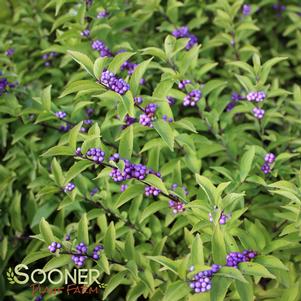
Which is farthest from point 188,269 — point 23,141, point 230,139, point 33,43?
point 33,43

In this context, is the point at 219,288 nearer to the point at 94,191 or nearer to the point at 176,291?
the point at 176,291

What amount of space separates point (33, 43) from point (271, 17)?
2.65 m

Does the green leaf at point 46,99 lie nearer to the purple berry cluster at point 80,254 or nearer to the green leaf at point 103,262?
the purple berry cluster at point 80,254

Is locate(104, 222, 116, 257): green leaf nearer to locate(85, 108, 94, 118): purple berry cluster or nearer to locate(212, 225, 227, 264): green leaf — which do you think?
locate(212, 225, 227, 264): green leaf

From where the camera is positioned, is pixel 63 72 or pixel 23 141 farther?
pixel 63 72

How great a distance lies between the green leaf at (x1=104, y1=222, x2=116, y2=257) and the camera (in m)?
2.62

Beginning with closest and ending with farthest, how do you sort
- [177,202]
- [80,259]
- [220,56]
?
[80,259] → [177,202] → [220,56]

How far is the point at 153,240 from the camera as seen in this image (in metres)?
3.13

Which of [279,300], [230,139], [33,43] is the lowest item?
[279,300]

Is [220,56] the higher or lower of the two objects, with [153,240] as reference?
higher

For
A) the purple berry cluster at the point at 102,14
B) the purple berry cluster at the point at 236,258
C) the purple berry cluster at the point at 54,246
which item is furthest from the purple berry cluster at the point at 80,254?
the purple berry cluster at the point at 102,14

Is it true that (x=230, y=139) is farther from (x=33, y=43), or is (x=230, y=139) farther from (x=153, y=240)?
(x=33, y=43)

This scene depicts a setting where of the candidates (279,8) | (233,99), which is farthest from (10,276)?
(279,8)

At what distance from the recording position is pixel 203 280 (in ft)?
6.82
